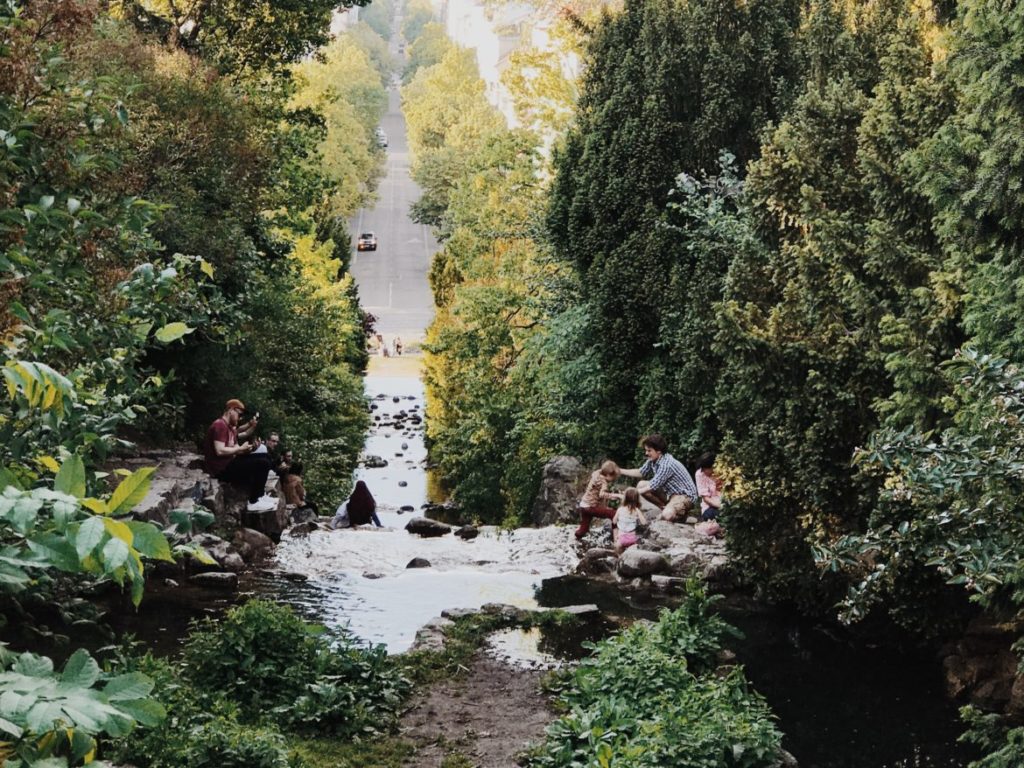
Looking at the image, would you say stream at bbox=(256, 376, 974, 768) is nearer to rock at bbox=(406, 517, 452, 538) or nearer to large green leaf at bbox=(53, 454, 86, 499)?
rock at bbox=(406, 517, 452, 538)

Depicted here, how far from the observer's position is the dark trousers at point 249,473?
1761cm

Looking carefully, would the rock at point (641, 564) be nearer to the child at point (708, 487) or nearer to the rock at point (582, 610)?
the rock at point (582, 610)

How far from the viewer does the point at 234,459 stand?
57.8 feet

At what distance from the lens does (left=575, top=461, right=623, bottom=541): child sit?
17.8 metres

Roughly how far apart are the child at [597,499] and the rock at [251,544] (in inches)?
168

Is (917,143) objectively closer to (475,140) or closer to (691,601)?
(691,601)

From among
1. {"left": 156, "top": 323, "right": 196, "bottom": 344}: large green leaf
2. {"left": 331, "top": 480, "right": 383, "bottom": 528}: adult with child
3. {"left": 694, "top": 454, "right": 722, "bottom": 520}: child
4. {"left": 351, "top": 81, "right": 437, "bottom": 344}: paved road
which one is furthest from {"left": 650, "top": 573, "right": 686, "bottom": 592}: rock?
{"left": 351, "top": 81, "right": 437, "bottom": 344}: paved road

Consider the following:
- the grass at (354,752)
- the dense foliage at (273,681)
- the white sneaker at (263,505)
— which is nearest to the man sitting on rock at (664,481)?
the white sneaker at (263,505)

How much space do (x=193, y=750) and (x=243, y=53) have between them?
2038 centimetres

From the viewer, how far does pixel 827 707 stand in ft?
37.1

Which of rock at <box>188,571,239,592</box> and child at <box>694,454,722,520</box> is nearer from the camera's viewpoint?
rock at <box>188,571,239,592</box>

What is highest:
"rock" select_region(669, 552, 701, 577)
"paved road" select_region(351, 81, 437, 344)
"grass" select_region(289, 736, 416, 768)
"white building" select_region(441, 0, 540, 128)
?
"white building" select_region(441, 0, 540, 128)

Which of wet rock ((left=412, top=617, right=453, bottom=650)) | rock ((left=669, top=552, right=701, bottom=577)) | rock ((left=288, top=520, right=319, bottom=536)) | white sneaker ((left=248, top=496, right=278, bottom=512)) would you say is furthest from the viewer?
rock ((left=288, top=520, right=319, bottom=536))

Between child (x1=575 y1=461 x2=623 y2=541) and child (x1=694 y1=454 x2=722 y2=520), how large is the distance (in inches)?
46.2
